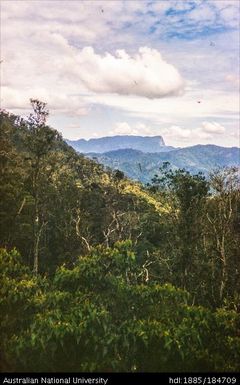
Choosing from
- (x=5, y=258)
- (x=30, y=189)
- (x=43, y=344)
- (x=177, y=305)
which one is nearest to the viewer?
(x=43, y=344)

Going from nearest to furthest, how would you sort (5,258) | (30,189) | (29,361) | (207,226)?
(29,361) → (5,258) → (207,226) → (30,189)

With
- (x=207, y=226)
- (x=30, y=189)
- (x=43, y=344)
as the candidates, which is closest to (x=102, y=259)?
(x=43, y=344)

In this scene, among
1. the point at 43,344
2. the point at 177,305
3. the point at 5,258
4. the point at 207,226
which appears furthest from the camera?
the point at 207,226

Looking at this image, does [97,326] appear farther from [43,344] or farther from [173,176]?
[173,176]

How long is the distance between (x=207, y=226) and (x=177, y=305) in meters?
25.0

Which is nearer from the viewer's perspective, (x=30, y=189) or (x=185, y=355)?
(x=185, y=355)

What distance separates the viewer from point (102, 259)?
11.7m

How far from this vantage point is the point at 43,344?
9.60 m

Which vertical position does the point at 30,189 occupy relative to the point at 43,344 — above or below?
above

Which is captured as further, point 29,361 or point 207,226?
point 207,226
